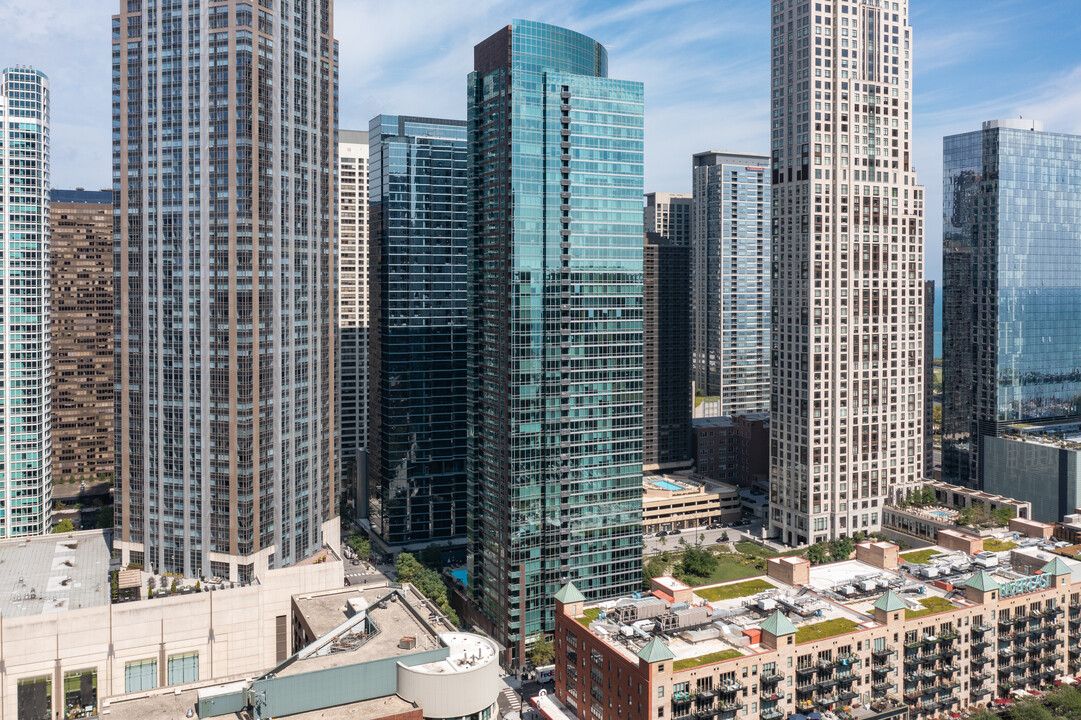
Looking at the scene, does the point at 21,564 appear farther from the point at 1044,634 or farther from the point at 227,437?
the point at 1044,634

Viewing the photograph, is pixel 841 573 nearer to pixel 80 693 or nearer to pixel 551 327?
pixel 551 327

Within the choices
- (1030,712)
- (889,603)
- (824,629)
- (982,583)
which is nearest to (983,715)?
(1030,712)

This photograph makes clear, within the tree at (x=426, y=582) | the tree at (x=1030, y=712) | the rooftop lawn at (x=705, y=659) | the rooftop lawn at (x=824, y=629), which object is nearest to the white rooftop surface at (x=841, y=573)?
the rooftop lawn at (x=824, y=629)

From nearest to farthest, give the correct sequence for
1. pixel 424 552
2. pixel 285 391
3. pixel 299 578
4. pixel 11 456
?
pixel 299 578 < pixel 285 391 < pixel 11 456 < pixel 424 552

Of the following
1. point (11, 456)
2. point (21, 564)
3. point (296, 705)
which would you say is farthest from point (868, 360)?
point (11, 456)

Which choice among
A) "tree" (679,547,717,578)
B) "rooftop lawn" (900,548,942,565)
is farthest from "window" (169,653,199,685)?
"rooftop lawn" (900,548,942,565)
